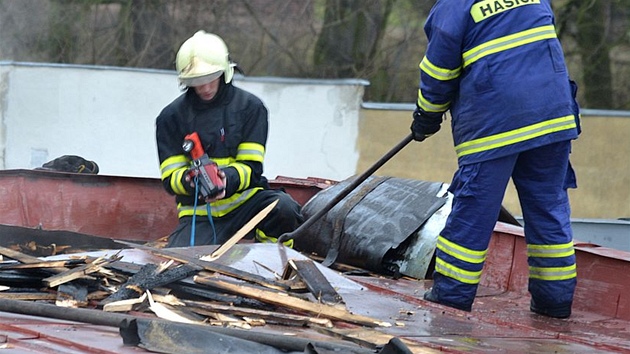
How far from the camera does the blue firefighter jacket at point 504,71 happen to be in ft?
14.6

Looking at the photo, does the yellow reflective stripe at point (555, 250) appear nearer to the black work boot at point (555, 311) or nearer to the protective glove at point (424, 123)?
the black work boot at point (555, 311)

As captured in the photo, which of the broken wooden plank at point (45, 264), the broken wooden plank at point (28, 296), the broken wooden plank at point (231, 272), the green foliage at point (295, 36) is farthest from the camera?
the green foliage at point (295, 36)

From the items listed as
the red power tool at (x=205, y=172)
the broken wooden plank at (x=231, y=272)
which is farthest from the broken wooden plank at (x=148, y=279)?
the red power tool at (x=205, y=172)

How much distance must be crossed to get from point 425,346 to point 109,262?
4.43 ft

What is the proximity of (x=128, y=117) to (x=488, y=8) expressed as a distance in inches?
347

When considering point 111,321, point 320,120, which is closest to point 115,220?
point 111,321

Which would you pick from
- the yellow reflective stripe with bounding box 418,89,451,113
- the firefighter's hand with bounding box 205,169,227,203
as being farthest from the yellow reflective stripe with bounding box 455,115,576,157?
the firefighter's hand with bounding box 205,169,227,203

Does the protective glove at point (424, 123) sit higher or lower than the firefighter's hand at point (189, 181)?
higher

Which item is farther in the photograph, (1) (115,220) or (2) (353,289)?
(1) (115,220)

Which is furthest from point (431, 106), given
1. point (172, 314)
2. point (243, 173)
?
point (172, 314)

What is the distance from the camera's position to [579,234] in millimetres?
11828

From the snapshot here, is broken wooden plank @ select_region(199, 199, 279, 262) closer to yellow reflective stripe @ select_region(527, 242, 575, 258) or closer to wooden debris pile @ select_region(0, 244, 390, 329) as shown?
wooden debris pile @ select_region(0, 244, 390, 329)

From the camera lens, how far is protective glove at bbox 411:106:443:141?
4.81 m

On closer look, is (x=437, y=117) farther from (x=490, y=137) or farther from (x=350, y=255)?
(x=350, y=255)
